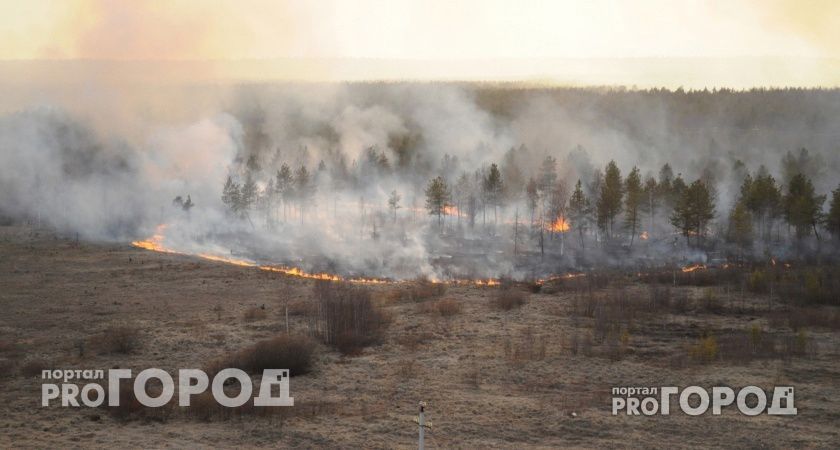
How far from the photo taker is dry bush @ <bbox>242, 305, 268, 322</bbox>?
3242cm

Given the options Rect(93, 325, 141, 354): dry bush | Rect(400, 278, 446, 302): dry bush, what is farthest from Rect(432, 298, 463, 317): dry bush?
Rect(93, 325, 141, 354): dry bush

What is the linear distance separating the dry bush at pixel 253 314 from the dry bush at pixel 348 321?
275 centimetres

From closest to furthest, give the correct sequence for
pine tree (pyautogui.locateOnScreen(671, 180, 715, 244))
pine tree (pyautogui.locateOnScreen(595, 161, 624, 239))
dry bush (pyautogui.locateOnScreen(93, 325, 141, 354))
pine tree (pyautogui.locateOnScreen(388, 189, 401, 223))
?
dry bush (pyautogui.locateOnScreen(93, 325, 141, 354))
pine tree (pyautogui.locateOnScreen(671, 180, 715, 244))
pine tree (pyautogui.locateOnScreen(595, 161, 624, 239))
pine tree (pyautogui.locateOnScreen(388, 189, 401, 223))

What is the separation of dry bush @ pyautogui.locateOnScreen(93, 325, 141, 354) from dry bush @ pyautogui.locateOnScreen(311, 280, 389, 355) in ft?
23.1

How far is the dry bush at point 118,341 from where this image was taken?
2545cm

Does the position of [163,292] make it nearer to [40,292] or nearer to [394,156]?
[40,292]

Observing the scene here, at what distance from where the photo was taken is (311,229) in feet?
261

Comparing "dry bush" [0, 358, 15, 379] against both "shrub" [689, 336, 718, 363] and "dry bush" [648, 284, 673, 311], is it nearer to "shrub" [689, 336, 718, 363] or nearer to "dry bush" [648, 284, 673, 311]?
"shrub" [689, 336, 718, 363]

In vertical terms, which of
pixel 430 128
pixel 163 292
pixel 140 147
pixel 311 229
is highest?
pixel 430 128

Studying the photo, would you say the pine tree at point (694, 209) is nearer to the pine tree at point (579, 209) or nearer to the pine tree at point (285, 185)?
the pine tree at point (579, 209)

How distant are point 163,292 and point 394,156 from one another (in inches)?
3306

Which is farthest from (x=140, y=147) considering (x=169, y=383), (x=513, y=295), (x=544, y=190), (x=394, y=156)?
(x=169, y=383)

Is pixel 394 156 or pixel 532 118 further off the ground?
pixel 532 118

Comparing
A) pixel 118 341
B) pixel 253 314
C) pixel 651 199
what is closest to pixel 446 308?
pixel 253 314
